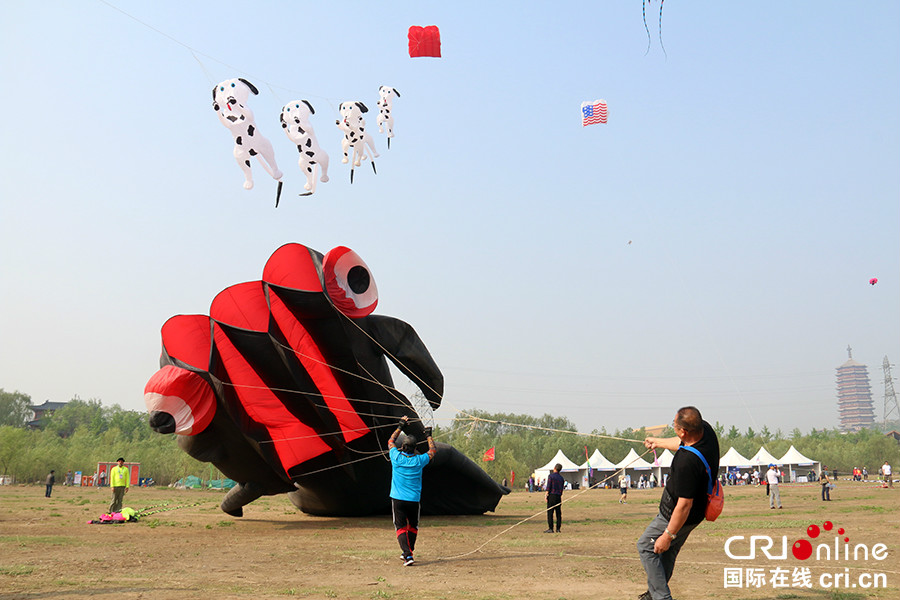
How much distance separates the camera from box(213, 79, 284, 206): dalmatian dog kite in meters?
12.8

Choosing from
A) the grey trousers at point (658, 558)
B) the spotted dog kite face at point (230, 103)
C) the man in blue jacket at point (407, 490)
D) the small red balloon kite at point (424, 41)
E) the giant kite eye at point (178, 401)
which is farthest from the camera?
the small red balloon kite at point (424, 41)

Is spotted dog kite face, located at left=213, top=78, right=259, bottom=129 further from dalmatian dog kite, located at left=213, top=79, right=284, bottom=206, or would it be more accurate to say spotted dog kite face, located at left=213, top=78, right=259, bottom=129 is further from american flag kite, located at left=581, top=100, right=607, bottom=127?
american flag kite, located at left=581, top=100, right=607, bottom=127

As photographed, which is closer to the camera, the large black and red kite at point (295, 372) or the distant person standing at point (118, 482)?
the large black and red kite at point (295, 372)

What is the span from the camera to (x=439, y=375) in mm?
16109

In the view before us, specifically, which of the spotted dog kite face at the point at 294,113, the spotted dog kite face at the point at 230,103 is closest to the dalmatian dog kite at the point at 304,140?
the spotted dog kite face at the point at 294,113

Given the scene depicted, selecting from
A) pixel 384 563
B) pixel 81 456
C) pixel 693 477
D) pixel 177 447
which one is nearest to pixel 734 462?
pixel 177 447

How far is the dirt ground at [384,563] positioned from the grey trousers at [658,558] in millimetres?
1019

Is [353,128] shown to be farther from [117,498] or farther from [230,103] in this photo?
[117,498]

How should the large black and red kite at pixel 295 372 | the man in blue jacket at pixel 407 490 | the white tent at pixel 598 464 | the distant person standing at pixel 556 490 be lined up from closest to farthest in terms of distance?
1. the man in blue jacket at pixel 407 490
2. the large black and red kite at pixel 295 372
3. the distant person standing at pixel 556 490
4. the white tent at pixel 598 464

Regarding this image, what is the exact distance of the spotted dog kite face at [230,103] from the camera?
12781 mm

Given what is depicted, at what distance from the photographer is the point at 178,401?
14.0 metres

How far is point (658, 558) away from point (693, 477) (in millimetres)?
804

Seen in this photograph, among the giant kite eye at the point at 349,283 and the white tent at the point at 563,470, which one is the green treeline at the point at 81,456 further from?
the giant kite eye at the point at 349,283

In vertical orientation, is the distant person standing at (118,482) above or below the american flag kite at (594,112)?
below
